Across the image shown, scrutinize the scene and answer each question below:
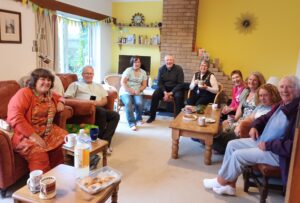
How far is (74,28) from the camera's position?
5004 mm

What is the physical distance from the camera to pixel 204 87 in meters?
4.48

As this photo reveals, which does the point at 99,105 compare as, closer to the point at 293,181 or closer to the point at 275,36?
the point at 293,181

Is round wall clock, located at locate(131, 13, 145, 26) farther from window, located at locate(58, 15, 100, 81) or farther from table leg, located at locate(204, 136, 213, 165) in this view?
table leg, located at locate(204, 136, 213, 165)

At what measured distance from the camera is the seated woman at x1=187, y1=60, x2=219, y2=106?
4484 millimetres

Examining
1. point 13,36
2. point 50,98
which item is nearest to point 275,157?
point 50,98

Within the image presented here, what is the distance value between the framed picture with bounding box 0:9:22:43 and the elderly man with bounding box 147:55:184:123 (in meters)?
2.37

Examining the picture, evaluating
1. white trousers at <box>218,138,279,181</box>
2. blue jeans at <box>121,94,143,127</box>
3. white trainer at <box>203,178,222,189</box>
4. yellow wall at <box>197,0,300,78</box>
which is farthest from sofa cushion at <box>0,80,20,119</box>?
yellow wall at <box>197,0,300,78</box>

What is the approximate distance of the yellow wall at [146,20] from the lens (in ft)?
18.3

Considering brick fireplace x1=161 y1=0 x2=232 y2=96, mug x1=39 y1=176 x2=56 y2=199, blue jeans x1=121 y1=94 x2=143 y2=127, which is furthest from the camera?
brick fireplace x1=161 y1=0 x2=232 y2=96

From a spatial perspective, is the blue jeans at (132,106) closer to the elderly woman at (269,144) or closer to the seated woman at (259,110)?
the seated woman at (259,110)

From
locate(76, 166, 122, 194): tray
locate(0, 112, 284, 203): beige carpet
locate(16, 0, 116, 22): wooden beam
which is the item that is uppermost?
locate(16, 0, 116, 22): wooden beam

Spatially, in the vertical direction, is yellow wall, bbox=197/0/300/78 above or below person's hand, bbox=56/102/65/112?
above

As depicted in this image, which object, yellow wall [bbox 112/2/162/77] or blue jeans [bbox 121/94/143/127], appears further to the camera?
yellow wall [bbox 112/2/162/77]

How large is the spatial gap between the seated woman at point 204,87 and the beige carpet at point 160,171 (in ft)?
3.07
